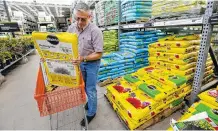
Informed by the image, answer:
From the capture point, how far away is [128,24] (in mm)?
3010

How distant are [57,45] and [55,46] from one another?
1.1 inches

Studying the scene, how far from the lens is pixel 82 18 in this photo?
4.81ft

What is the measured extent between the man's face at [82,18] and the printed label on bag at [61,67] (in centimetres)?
54

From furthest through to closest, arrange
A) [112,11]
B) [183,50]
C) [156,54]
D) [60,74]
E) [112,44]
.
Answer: [112,44], [112,11], [156,54], [183,50], [60,74]

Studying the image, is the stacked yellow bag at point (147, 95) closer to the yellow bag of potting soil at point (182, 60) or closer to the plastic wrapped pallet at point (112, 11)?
the yellow bag of potting soil at point (182, 60)

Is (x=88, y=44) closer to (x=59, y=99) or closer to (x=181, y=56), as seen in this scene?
(x=59, y=99)

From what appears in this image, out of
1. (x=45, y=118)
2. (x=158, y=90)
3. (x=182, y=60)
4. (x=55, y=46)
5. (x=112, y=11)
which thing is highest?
(x=112, y=11)

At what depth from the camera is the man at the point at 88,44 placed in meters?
1.43

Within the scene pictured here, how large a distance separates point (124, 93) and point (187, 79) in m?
0.89

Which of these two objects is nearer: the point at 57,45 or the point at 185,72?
the point at 57,45

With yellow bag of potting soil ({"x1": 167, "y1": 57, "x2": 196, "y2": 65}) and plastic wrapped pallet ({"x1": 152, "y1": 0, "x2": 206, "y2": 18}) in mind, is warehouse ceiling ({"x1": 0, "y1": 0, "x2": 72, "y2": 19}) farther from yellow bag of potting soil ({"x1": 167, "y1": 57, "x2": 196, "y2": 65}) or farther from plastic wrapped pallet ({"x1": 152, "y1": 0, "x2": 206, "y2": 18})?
yellow bag of potting soil ({"x1": 167, "y1": 57, "x2": 196, "y2": 65})

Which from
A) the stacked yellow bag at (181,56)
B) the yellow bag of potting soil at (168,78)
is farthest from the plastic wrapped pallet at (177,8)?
the yellow bag of potting soil at (168,78)

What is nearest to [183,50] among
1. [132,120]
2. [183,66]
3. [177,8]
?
[183,66]

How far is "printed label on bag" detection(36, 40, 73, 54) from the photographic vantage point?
113cm
